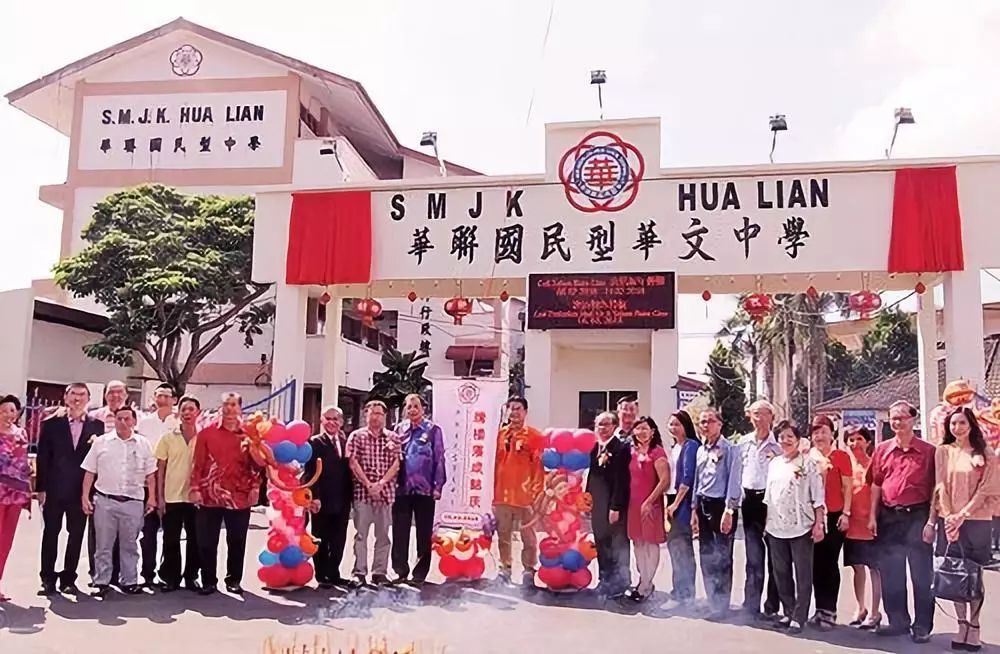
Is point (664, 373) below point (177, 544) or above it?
above

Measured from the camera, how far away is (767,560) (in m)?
6.29

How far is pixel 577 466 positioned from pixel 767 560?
1.60 metres

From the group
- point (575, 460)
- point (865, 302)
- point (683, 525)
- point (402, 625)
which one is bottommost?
point (402, 625)

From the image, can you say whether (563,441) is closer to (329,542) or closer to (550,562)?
(550,562)

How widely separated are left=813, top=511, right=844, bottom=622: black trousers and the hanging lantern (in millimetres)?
6203

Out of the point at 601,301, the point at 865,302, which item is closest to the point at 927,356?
the point at 865,302

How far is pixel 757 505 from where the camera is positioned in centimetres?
626

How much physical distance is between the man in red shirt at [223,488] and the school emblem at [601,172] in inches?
256

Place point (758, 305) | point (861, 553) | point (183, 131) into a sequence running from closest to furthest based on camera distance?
point (861, 553), point (758, 305), point (183, 131)

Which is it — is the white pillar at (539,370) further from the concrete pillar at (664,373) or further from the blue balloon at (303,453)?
the blue balloon at (303,453)

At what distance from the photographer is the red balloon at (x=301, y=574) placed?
7.02m

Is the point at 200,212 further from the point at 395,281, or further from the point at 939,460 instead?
the point at 939,460

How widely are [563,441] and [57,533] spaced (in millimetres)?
3840

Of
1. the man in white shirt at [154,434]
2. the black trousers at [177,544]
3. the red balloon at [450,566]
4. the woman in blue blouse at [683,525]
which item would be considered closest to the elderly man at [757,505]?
the woman in blue blouse at [683,525]
